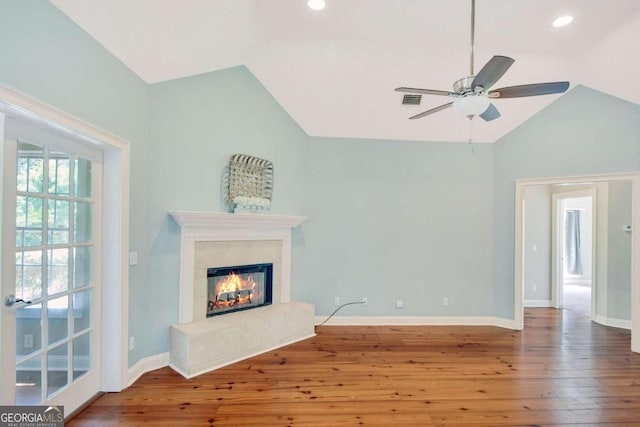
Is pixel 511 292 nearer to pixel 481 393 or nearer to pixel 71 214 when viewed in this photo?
pixel 481 393

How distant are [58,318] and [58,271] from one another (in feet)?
1.11

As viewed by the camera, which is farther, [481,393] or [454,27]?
[454,27]

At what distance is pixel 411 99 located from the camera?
374cm

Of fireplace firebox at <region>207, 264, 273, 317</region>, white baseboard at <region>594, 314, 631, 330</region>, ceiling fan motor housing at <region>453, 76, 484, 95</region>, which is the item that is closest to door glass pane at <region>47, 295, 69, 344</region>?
fireplace firebox at <region>207, 264, 273, 317</region>

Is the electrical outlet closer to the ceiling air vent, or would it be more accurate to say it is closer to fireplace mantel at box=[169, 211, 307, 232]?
fireplace mantel at box=[169, 211, 307, 232]

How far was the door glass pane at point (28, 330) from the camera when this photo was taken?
5.93 ft

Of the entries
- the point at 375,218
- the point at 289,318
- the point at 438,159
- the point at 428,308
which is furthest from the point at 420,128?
the point at 289,318

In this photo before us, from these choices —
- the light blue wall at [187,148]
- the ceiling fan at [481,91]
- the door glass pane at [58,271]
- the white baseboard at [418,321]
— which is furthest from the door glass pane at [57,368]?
the ceiling fan at [481,91]

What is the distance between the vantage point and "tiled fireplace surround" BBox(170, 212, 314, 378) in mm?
2914

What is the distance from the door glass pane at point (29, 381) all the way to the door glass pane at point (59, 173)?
Result: 1.12 metres

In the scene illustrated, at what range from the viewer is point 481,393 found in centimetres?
259

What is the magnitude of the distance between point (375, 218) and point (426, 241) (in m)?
0.85

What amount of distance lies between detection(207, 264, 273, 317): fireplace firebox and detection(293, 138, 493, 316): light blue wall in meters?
0.95

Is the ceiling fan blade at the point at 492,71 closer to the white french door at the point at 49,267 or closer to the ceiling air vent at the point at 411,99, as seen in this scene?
the ceiling air vent at the point at 411,99
